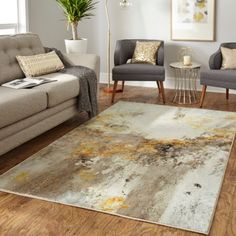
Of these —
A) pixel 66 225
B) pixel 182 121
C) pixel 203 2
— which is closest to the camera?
pixel 66 225

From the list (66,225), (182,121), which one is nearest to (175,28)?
(182,121)

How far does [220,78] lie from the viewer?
4430 millimetres

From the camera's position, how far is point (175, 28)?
215 inches

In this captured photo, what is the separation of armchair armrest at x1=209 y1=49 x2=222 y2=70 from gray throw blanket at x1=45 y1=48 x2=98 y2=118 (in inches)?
58.6

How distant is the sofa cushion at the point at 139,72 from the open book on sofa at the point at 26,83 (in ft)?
4.43

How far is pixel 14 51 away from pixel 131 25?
7.46ft

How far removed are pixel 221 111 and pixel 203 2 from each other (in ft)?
5.32

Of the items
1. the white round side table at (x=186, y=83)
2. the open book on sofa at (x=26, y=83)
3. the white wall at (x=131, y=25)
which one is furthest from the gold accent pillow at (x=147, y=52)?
the open book on sofa at (x=26, y=83)

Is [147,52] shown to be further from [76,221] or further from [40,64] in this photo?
[76,221]

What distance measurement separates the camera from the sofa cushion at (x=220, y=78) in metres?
4.37

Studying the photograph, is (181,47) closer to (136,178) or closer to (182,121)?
(182,121)

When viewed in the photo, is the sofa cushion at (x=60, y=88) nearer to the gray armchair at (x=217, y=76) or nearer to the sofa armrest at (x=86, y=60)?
the sofa armrest at (x=86, y=60)

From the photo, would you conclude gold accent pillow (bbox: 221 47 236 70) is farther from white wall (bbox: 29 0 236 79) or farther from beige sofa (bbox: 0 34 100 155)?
beige sofa (bbox: 0 34 100 155)

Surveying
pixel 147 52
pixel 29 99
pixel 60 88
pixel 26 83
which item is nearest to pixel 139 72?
pixel 147 52
